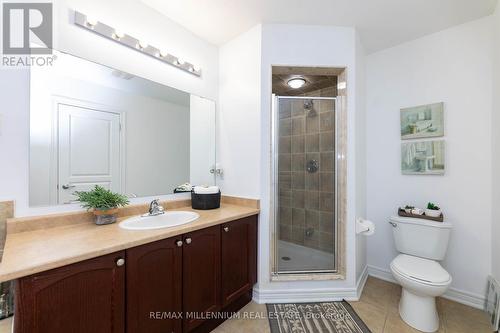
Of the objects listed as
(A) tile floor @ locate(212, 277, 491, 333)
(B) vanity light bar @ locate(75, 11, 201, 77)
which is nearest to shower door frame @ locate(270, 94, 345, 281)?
(A) tile floor @ locate(212, 277, 491, 333)

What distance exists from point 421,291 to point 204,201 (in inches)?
67.8

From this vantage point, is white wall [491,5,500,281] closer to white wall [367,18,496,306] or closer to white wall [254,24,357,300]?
white wall [367,18,496,306]

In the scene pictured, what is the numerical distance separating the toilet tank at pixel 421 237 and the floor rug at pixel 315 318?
0.75 m

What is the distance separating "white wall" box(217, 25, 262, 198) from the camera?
1.93m

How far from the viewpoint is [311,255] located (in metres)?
2.35

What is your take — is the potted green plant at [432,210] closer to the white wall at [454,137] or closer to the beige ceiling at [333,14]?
the white wall at [454,137]

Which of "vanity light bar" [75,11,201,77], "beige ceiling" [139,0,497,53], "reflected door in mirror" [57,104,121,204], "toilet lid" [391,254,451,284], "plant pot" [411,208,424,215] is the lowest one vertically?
"toilet lid" [391,254,451,284]

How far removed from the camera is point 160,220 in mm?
1634

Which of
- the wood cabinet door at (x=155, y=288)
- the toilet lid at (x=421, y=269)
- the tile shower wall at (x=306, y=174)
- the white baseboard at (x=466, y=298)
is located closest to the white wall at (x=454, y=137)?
the white baseboard at (x=466, y=298)

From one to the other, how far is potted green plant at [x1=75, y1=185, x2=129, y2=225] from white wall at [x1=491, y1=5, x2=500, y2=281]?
279cm

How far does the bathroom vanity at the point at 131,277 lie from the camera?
0.85 metres

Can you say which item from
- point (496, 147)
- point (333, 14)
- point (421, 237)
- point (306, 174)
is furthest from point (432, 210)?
point (333, 14)

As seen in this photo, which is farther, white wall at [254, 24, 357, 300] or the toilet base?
white wall at [254, 24, 357, 300]

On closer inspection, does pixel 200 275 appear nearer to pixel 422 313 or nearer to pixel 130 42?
pixel 422 313
